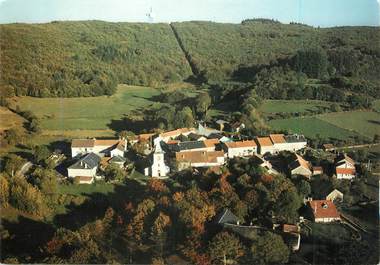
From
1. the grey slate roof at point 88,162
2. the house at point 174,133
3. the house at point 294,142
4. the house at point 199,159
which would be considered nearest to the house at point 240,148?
the house at point 199,159

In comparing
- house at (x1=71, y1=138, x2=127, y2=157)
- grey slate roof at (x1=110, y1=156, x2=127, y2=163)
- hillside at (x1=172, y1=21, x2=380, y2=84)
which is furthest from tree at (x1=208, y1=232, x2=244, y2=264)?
hillside at (x1=172, y1=21, x2=380, y2=84)

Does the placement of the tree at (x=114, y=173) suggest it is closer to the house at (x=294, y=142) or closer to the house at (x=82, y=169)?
the house at (x=82, y=169)

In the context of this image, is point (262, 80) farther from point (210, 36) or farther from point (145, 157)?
point (145, 157)

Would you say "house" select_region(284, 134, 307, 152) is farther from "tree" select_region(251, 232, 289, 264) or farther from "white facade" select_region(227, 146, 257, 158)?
"tree" select_region(251, 232, 289, 264)

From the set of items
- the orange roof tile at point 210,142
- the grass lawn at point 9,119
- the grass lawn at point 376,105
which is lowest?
the orange roof tile at point 210,142

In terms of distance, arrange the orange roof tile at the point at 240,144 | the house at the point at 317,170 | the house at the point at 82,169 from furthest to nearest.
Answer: the orange roof tile at the point at 240,144
the house at the point at 317,170
the house at the point at 82,169

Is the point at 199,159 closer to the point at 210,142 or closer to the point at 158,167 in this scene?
the point at 158,167
